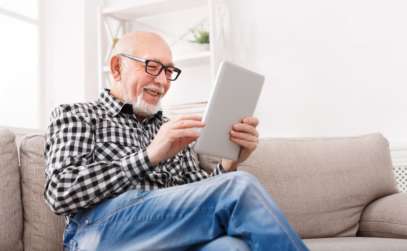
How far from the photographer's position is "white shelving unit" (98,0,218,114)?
2.79 m

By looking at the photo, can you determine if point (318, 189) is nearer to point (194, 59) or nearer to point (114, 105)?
point (114, 105)

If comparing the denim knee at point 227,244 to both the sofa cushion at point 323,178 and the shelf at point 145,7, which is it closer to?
the sofa cushion at point 323,178

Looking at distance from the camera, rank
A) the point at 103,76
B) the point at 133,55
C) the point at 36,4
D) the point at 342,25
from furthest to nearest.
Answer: the point at 36,4, the point at 103,76, the point at 342,25, the point at 133,55

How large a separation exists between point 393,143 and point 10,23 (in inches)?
84.5

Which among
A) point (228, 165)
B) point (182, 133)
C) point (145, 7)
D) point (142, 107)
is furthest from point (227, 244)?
point (145, 7)

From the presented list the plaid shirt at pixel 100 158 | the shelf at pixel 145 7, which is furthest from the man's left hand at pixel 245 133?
the shelf at pixel 145 7

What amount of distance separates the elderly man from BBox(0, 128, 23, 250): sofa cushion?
0.62ft

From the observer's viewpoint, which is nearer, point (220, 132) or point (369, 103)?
point (220, 132)

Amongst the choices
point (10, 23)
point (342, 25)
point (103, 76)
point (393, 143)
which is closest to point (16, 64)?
point (10, 23)

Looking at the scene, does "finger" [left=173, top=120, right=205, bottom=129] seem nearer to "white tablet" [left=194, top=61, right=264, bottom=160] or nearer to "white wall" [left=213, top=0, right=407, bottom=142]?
"white tablet" [left=194, top=61, right=264, bottom=160]

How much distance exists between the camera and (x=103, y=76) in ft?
9.37

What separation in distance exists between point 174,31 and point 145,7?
0.71 feet

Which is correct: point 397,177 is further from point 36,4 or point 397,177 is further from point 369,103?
point 36,4

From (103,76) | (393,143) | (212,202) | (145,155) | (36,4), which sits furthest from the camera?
(36,4)
